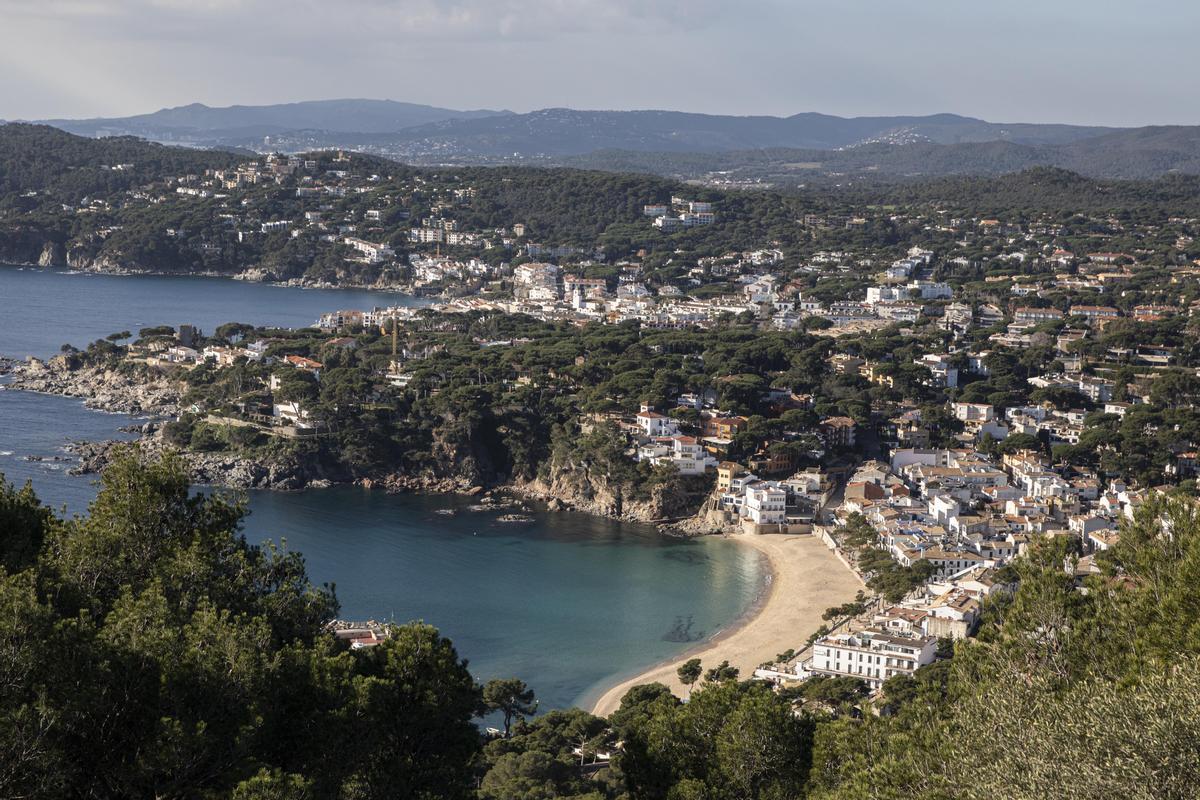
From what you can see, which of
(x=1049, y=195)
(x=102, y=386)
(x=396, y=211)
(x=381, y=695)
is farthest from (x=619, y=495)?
(x=1049, y=195)

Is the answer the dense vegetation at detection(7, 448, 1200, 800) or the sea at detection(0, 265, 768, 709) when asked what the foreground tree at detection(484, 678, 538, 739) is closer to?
the sea at detection(0, 265, 768, 709)

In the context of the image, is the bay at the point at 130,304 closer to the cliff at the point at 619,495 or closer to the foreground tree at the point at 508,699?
the cliff at the point at 619,495

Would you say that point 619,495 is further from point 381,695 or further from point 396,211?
point 396,211

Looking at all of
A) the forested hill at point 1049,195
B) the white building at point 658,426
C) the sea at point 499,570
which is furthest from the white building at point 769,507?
the forested hill at point 1049,195

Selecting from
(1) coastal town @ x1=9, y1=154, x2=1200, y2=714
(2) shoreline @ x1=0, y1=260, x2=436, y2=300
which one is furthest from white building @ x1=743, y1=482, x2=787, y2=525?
(2) shoreline @ x1=0, y1=260, x2=436, y2=300

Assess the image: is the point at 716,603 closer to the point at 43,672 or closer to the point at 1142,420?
the point at 1142,420
